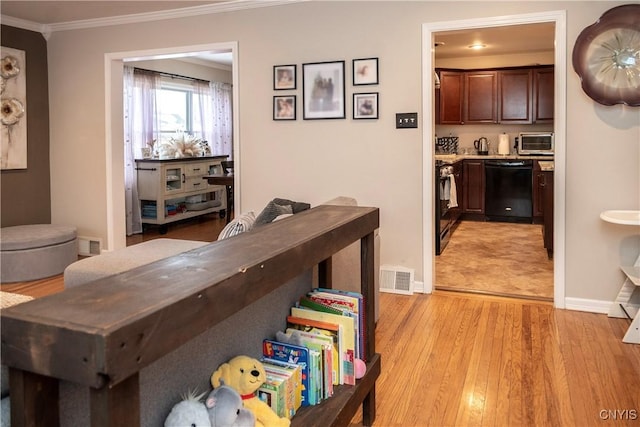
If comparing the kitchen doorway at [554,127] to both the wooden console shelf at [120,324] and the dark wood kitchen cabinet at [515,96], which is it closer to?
the wooden console shelf at [120,324]

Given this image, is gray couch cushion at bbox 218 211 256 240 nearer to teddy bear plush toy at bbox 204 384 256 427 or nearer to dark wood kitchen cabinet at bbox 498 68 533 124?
teddy bear plush toy at bbox 204 384 256 427

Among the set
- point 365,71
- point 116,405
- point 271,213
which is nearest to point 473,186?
point 365,71

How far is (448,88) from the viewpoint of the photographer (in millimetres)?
7879

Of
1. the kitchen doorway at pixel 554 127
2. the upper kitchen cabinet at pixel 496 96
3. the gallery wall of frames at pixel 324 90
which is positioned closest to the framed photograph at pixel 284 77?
the gallery wall of frames at pixel 324 90

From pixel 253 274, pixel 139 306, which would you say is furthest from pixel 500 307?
pixel 139 306

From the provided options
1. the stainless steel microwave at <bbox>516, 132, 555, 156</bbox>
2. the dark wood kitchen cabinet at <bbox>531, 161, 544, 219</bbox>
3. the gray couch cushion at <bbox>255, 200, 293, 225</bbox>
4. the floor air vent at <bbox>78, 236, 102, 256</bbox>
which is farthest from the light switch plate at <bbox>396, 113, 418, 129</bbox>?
the stainless steel microwave at <bbox>516, 132, 555, 156</bbox>

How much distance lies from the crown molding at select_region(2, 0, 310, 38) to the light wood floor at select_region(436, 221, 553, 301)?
9.08ft

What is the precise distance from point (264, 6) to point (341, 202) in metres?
2.21

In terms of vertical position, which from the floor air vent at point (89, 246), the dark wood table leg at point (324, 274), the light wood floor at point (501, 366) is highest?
the dark wood table leg at point (324, 274)

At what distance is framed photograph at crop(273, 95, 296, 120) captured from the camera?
4.51 metres

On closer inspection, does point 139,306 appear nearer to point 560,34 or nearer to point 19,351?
point 19,351

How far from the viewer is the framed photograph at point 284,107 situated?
4512 millimetres

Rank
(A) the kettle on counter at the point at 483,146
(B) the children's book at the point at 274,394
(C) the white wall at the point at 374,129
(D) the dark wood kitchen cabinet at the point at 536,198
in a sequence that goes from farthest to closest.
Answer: (A) the kettle on counter at the point at 483,146
(D) the dark wood kitchen cabinet at the point at 536,198
(C) the white wall at the point at 374,129
(B) the children's book at the point at 274,394

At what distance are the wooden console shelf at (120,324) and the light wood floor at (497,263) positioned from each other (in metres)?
3.26
